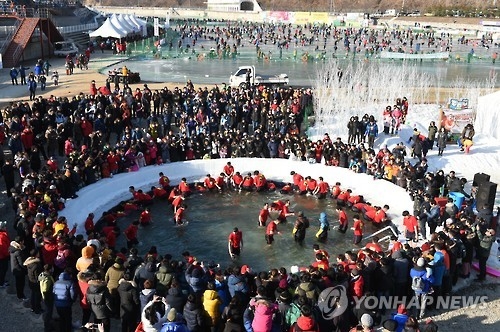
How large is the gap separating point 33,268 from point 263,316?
4.33 metres

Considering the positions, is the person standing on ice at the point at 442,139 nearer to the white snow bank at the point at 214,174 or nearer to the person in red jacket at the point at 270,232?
the white snow bank at the point at 214,174

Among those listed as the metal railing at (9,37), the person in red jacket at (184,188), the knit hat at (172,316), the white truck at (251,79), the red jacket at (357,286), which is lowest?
the person in red jacket at (184,188)

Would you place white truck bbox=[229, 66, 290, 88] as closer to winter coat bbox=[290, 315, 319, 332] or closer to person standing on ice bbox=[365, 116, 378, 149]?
person standing on ice bbox=[365, 116, 378, 149]

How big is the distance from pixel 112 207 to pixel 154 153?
288cm

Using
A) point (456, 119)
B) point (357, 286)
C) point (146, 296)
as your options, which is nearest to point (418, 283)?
point (357, 286)

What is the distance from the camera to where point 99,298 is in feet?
27.9

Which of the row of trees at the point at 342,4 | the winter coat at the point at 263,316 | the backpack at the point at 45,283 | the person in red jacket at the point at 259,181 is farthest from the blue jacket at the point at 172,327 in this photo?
the row of trees at the point at 342,4

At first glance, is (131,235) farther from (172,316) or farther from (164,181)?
(172,316)

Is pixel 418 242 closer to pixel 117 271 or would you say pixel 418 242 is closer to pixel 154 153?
pixel 117 271

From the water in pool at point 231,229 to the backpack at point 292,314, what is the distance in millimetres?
4039

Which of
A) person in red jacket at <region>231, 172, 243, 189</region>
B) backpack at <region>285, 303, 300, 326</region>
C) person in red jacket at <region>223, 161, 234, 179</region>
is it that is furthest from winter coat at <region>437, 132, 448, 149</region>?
backpack at <region>285, 303, 300, 326</region>

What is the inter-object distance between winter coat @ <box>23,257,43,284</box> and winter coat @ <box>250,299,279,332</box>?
410 centimetres

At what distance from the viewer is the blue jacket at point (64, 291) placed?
28.5ft

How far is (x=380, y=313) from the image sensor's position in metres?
9.88
